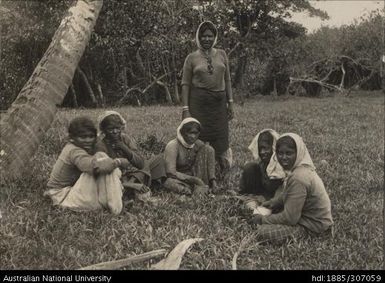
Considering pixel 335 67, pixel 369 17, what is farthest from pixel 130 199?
pixel 369 17

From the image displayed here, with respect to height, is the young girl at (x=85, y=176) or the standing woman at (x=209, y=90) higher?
the standing woman at (x=209, y=90)

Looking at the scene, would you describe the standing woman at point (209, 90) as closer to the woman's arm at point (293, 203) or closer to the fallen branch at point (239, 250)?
the woman's arm at point (293, 203)

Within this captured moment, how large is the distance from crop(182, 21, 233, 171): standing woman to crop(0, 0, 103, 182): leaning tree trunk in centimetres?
136

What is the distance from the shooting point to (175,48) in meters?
19.4

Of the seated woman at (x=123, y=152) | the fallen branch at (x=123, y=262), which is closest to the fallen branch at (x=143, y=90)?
the seated woman at (x=123, y=152)

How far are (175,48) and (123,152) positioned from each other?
1401cm

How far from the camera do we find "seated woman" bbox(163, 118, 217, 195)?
6113 millimetres

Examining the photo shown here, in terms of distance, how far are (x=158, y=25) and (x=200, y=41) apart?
11.5 metres

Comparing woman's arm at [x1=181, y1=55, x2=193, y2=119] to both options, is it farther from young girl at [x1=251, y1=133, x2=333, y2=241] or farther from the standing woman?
young girl at [x1=251, y1=133, x2=333, y2=241]

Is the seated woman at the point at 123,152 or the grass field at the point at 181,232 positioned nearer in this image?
the grass field at the point at 181,232

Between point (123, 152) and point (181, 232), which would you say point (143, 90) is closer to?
point (123, 152)

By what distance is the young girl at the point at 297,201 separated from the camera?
4.60 m

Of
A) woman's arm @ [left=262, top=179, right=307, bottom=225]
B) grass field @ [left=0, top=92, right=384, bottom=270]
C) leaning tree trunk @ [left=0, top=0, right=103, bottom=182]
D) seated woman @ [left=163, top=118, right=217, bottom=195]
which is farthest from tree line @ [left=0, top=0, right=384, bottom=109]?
woman's arm @ [left=262, top=179, right=307, bottom=225]
